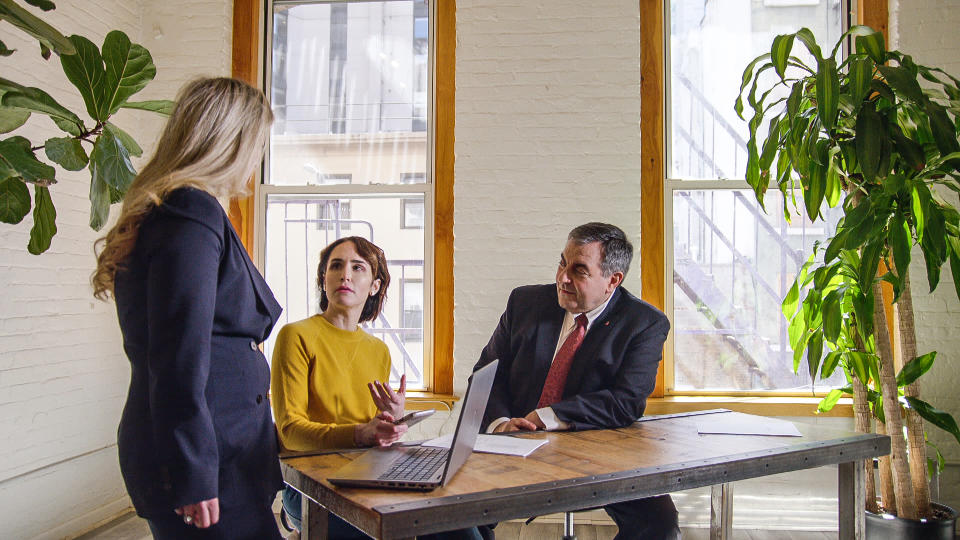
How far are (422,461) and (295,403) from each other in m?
0.58

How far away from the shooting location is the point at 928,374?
133 inches

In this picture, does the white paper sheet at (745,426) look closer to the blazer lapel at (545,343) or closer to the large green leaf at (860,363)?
the blazer lapel at (545,343)

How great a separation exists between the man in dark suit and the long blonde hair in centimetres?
119

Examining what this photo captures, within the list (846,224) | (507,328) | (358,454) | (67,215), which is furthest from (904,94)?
(67,215)

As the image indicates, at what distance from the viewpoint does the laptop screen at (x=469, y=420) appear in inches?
56.3

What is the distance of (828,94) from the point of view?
2537mm

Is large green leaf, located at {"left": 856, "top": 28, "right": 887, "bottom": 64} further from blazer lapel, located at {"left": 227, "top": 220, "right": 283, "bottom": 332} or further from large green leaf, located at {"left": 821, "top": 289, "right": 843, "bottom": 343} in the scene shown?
blazer lapel, located at {"left": 227, "top": 220, "right": 283, "bottom": 332}

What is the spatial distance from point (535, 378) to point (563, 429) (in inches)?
18.0

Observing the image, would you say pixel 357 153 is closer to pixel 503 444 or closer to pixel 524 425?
pixel 524 425

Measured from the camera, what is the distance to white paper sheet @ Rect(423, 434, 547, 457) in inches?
69.1

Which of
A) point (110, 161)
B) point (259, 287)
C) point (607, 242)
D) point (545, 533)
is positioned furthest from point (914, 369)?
point (110, 161)

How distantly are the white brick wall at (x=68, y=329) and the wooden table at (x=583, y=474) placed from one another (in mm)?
1962

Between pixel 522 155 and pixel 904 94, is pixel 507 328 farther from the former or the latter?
pixel 904 94

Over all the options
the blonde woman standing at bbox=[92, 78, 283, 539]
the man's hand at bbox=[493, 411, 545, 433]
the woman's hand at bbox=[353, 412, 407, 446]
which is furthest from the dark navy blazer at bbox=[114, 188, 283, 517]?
the man's hand at bbox=[493, 411, 545, 433]
